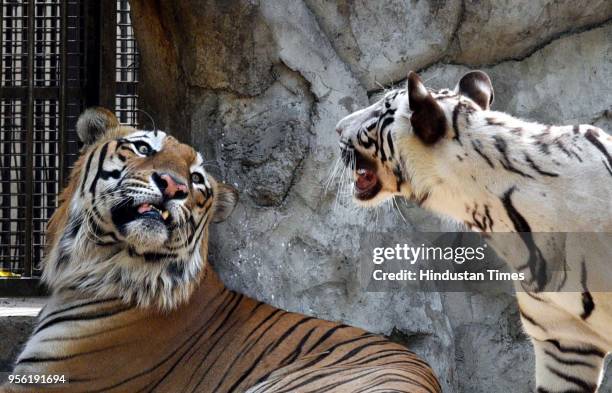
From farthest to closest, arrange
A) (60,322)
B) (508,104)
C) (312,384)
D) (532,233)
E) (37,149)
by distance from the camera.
Result: (37,149), (508,104), (60,322), (312,384), (532,233)

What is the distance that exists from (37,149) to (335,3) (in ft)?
7.30

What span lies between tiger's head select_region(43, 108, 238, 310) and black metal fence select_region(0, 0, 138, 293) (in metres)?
1.66

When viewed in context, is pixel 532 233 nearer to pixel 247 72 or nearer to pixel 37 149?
pixel 247 72

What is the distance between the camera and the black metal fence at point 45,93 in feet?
20.4

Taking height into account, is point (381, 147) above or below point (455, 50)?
below

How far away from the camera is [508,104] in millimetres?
5449

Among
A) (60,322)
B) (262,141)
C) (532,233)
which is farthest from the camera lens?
(262,141)

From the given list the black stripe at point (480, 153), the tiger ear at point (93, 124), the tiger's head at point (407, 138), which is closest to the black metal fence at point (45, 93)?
the tiger ear at point (93, 124)

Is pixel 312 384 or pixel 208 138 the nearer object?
pixel 312 384

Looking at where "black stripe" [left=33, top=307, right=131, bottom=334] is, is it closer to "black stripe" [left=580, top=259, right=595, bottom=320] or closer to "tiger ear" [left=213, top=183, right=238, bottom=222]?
"tiger ear" [left=213, top=183, right=238, bottom=222]

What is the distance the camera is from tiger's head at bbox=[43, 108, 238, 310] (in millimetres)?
Result: 4340

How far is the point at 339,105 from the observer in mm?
5141

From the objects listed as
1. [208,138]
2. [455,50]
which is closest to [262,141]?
[208,138]

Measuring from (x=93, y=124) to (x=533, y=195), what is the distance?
2.00 meters
